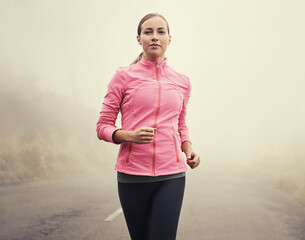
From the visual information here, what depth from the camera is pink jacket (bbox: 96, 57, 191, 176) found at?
2.36 m

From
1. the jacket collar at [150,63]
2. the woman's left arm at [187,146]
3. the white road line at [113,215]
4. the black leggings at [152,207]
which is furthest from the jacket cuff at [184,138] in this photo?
the white road line at [113,215]

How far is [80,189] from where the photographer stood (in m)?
10.2

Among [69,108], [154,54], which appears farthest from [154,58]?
[69,108]

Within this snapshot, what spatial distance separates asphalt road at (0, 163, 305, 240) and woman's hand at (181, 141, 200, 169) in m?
3.13

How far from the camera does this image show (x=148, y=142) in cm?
218

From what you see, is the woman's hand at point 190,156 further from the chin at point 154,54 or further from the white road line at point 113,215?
the white road line at point 113,215

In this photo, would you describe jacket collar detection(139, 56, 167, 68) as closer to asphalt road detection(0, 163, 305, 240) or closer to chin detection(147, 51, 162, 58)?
chin detection(147, 51, 162, 58)

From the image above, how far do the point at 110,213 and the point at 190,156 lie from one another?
16.1ft

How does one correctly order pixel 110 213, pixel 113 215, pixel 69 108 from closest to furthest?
1. pixel 113 215
2. pixel 110 213
3. pixel 69 108

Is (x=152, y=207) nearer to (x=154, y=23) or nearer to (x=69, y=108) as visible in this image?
(x=154, y=23)

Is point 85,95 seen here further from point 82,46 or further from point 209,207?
point 209,207

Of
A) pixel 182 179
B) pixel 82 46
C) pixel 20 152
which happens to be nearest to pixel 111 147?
pixel 20 152

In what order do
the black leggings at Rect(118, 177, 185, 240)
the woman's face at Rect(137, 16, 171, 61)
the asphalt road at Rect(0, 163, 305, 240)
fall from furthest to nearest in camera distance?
the asphalt road at Rect(0, 163, 305, 240)
the woman's face at Rect(137, 16, 171, 61)
the black leggings at Rect(118, 177, 185, 240)

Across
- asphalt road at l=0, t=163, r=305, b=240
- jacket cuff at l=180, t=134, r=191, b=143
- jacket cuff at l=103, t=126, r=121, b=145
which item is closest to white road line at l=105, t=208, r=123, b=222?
asphalt road at l=0, t=163, r=305, b=240
